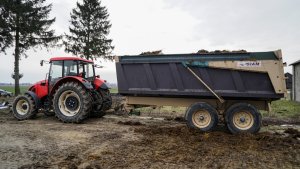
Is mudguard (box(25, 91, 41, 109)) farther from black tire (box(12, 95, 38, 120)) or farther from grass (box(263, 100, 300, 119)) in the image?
grass (box(263, 100, 300, 119))

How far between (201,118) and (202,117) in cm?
4

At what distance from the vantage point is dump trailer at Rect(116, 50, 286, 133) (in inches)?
309

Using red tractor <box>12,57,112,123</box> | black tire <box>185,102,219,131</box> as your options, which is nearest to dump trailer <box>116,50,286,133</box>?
black tire <box>185,102,219,131</box>

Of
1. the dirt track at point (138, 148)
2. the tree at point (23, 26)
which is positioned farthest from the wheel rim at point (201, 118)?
the tree at point (23, 26)

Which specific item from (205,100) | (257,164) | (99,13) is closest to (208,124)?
(205,100)

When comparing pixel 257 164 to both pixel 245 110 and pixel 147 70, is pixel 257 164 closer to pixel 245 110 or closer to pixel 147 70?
pixel 245 110

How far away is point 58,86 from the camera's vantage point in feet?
34.3

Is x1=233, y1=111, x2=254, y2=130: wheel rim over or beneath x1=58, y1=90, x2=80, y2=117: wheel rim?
beneath

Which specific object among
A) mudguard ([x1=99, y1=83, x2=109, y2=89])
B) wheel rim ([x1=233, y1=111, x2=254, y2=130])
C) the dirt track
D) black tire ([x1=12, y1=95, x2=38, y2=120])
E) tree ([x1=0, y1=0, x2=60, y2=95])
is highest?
tree ([x1=0, y1=0, x2=60, y2=95])

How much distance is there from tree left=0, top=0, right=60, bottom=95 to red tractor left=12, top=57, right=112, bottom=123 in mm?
15272

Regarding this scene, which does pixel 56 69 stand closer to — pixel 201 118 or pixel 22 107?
pixel 22 107

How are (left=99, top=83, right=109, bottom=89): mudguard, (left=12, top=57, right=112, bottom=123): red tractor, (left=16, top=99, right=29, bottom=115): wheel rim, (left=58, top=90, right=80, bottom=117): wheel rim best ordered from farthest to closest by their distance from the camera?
(left=99, top=83, right=109, bottom=89): mudguard < (left=16, top=99, right=29, bottom=115): wheel rim < (left=58, top=90, right=80, bottom=117): wheel rim < (left=12, top=57, right=112, bottom=123): red tractor

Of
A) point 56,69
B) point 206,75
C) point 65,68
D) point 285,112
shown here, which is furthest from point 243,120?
point 285,112

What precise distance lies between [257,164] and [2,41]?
78.8 feet
